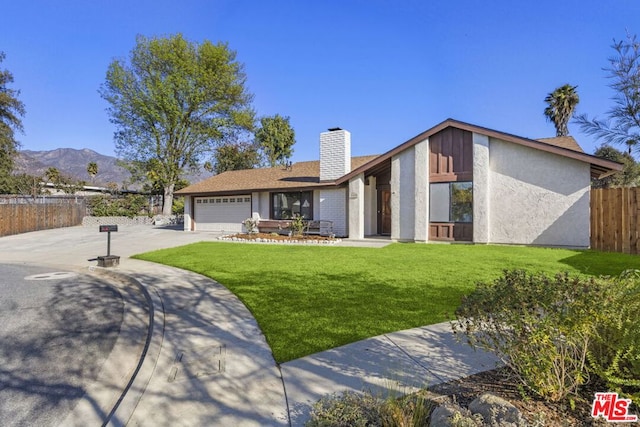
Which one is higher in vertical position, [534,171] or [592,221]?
[534,171]

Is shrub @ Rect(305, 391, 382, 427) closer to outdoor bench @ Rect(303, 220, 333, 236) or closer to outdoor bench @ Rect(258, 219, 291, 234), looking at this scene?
outdoor bench @ Rect(303, 220, 333, 236)

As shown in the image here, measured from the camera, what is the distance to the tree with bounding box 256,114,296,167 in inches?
1661

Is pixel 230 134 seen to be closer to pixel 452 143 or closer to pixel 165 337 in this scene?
pixel 452 143

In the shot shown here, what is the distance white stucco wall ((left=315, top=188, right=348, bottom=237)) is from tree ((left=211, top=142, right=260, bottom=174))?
84.7 feet

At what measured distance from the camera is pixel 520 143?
12.9 metres

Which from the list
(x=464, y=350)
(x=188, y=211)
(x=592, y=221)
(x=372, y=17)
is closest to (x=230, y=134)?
(x=188, y=211)

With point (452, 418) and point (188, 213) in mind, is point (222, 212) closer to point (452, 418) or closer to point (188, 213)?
point (188, 213)

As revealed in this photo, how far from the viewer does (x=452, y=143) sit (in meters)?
14.4

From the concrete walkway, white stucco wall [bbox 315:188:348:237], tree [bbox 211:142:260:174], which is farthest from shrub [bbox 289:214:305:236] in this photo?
tree [bbox 211:142:260:174]

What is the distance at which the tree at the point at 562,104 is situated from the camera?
94.2 feet

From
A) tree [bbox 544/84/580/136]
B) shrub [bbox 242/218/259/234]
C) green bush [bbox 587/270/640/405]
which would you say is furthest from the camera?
tree [bbox 544/84/580/136]

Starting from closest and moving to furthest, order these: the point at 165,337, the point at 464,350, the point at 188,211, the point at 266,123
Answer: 1. the point at 464,350
2. the point at 165,337
3. the point at 188,211
4. the point at 266,123

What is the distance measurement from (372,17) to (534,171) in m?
8.62

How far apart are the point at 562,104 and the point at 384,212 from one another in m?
22.5
